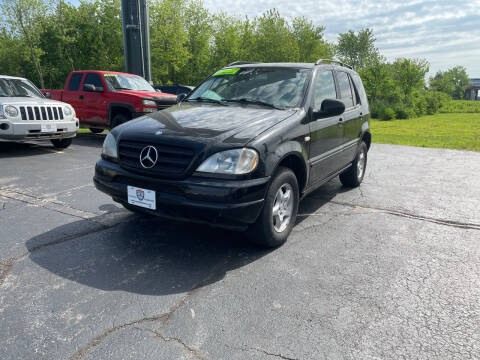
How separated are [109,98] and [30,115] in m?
2.71

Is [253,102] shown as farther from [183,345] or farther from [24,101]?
[24,101]

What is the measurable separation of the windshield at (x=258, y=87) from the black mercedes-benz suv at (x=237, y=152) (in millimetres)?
12

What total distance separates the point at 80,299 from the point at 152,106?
25.5 feet

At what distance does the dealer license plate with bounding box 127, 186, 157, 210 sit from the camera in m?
3.24

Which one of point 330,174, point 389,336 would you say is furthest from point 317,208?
point 389,336

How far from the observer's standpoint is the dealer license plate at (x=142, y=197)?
A: 10.6 ft

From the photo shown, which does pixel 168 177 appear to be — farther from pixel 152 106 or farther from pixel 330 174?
pixel 152 106

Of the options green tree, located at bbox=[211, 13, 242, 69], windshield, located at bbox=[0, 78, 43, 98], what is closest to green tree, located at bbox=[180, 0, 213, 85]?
green tree, located at bbox=[211, 13, 242, 69]

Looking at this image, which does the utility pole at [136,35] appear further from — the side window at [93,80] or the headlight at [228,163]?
the headlight at [228,163]

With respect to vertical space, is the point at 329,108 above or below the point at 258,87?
below

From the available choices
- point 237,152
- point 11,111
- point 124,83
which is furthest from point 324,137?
point 124,83

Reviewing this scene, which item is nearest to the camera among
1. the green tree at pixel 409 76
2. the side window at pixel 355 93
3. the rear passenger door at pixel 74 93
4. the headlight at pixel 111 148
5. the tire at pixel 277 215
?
the tire at pixel 277 215

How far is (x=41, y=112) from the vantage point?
800cm

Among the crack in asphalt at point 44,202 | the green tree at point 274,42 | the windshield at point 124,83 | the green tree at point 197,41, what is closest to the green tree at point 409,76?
the green tree at point 274,42
